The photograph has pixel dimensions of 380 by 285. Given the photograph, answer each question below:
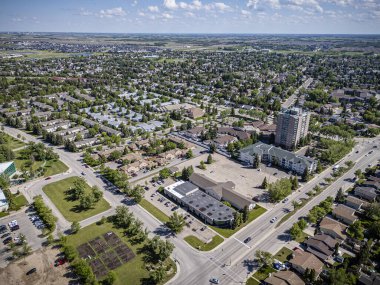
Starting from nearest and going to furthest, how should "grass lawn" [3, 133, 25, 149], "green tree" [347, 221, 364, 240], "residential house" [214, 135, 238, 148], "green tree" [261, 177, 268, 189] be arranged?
"green tree" [347, 221, 364, 240]
"green tree" [261, 177, 268, 189]
"grass lawn" [3, 133, 25, 149]
"residential house" [214, 135, 238, 148]

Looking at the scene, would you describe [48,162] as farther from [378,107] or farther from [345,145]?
[378,107]

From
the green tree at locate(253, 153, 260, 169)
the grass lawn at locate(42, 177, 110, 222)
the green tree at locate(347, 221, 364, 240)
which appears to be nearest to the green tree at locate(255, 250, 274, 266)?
the green tree at locate(347, 221, 364, 240)

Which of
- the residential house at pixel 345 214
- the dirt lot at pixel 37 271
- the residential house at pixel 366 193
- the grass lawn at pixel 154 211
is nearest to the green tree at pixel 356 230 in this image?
the residential house at pixel 345 214

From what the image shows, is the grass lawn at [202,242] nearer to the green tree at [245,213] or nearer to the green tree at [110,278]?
the green tree at [245,213]

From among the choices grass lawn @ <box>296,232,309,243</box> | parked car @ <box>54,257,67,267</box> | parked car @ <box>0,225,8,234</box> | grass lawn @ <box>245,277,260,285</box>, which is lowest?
grass lawn @ <box>245,277,260,285</box>

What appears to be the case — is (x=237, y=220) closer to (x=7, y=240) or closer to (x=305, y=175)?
(x=305, y=175)

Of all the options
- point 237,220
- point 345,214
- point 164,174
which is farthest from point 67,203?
point 345,214

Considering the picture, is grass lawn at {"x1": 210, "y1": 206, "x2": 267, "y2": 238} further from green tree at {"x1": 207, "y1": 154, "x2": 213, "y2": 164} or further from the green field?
the green field
